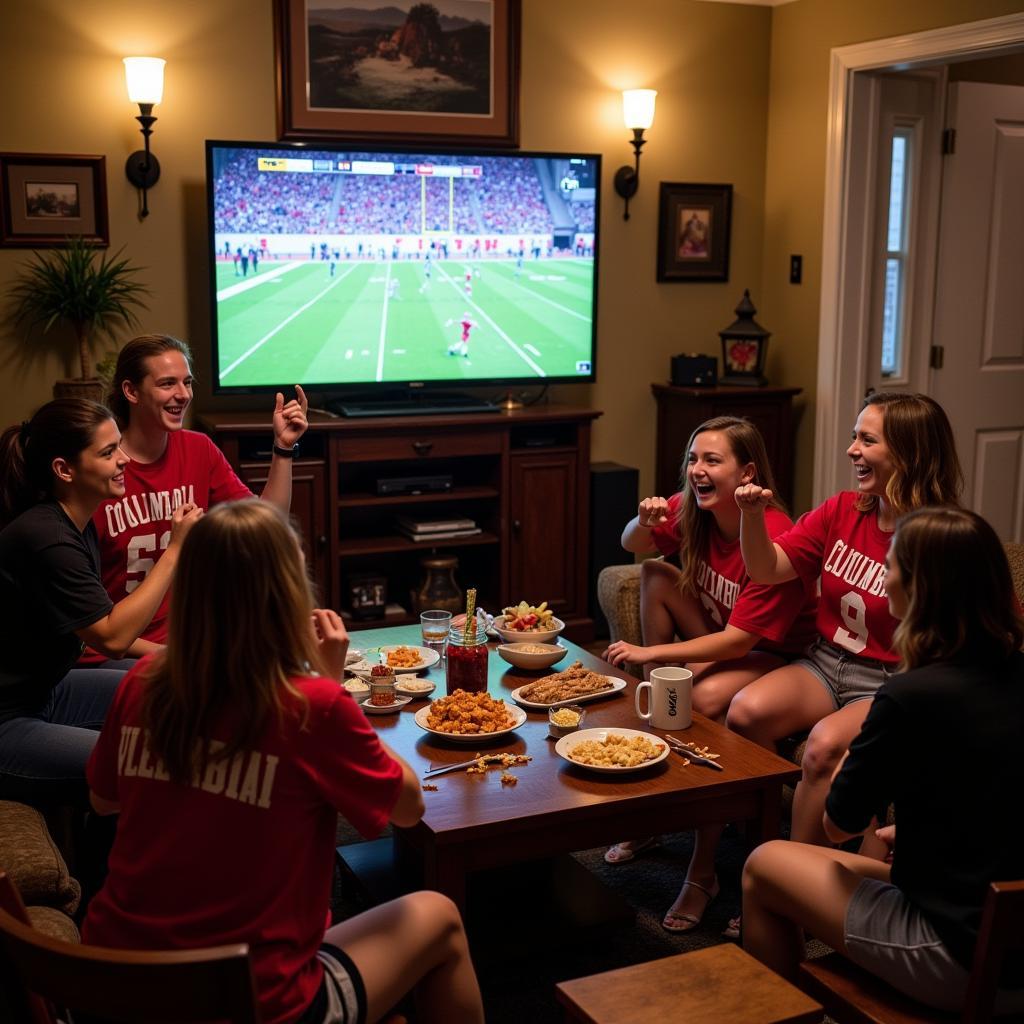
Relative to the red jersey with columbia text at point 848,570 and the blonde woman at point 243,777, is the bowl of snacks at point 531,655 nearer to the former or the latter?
the red jersey with columbia text at point 848,570

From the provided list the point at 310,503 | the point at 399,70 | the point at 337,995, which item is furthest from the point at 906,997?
the point at 399,70

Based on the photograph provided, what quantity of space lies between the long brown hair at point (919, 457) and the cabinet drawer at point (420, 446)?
2225mm

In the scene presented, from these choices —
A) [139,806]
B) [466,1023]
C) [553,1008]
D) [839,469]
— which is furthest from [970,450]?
[139,806]

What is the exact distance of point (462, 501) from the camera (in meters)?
5.06

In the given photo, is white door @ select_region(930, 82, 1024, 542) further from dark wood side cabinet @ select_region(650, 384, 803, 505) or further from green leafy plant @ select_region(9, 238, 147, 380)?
green leafy plant @ select_region(9, 238, 147, 380)

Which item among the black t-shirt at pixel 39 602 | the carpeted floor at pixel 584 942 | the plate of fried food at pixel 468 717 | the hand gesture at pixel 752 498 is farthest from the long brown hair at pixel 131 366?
the hand gesture at pixel 752 498

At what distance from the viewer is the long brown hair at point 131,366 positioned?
118 inches

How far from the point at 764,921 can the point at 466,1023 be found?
1.70 feet

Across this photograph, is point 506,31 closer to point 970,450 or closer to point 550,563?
point 550,563

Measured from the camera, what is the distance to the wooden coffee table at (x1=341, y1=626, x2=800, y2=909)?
2.08m

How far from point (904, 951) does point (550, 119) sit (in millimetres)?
4016

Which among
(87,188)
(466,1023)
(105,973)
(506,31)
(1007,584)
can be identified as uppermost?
(506,31)

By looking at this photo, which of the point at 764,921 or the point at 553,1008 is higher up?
the point at 764,921

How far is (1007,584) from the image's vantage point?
1791 mm
